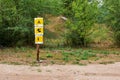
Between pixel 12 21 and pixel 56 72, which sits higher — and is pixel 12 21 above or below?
above

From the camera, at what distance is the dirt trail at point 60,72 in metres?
11.7

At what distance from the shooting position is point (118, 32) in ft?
73.6

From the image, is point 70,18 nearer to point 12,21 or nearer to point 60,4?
point 60,4

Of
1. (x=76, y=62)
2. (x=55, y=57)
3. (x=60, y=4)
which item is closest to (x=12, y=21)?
(x=60, y=4)

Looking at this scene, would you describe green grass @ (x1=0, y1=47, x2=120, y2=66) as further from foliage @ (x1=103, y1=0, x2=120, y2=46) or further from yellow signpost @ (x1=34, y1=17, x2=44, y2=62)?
foliage @ (x1=103, y1=0, x2=120, y2=46)

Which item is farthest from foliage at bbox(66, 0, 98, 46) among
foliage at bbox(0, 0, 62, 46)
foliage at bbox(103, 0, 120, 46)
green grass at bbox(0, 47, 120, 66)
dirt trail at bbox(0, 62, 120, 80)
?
dirt trail at bbox(0, 62, 120, 80)

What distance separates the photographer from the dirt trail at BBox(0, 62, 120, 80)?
38.3 feet

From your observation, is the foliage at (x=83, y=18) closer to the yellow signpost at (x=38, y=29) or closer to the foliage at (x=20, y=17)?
the foliage at (x=20, y=17)

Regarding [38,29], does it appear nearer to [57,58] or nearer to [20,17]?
[57,58]

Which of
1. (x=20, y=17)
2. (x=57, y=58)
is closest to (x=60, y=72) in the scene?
(x=57, y=58)

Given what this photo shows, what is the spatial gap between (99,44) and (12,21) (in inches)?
268

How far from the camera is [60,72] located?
41.3 ft

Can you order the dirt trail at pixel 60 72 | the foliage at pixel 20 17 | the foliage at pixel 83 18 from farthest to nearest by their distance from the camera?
the foliage at pixel 83 18 < the foliage at pixel 20 17 < the dirt trail at pixel 60 72

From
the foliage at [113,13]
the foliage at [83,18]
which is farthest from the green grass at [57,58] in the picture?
the foliage at [113,13]
